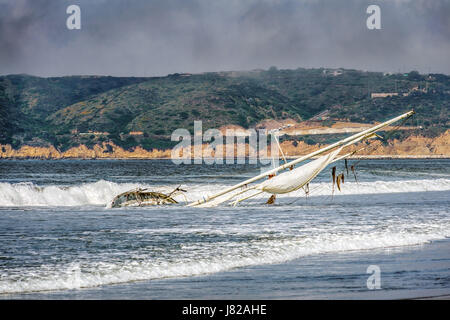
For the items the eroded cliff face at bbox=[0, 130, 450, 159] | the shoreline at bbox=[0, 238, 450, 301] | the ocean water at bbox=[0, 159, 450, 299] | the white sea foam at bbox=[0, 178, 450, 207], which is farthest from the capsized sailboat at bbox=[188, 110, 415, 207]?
the eroded cliff face at bbox=[0, 130, 450, 159]

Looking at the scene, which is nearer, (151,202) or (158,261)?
(158,261)

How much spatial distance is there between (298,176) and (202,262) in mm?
4598

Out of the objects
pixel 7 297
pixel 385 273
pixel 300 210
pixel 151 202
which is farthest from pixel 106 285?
pixel 151 202

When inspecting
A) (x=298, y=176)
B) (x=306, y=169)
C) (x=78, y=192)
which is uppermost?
(x=306, y=169)

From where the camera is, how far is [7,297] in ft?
36.9

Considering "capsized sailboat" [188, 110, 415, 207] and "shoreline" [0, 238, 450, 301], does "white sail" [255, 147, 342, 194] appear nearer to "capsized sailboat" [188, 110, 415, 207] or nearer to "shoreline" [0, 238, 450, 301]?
"capsized sailboat" [188, 110, 415, 207]

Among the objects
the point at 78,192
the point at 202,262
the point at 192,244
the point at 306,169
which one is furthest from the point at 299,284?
the point at 78,192

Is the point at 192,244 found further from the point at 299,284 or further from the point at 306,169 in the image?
the point at 299,284

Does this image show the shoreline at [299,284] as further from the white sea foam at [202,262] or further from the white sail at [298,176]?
the white sail at [298,176]

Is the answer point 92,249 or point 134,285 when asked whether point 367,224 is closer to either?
point 92,249

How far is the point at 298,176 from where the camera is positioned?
1773cm

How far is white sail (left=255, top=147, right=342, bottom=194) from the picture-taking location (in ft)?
57.5

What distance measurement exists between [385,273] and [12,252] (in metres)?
9.18

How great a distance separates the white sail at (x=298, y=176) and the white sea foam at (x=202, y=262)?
1574 millimetres
